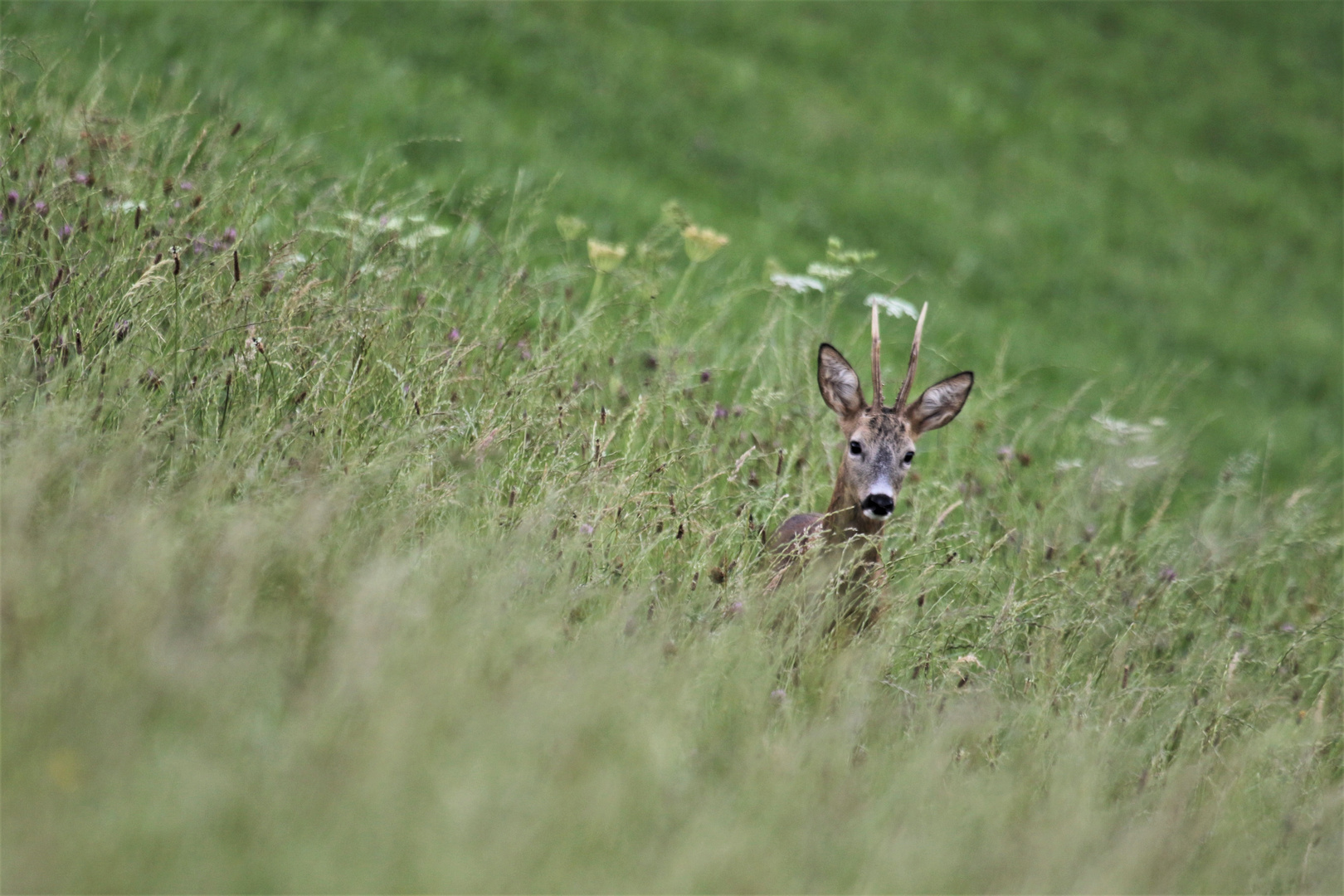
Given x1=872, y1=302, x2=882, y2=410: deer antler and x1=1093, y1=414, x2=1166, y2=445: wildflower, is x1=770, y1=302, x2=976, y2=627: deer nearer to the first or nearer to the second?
x1=872, y1=302, x2=882, y2=410: deer antler

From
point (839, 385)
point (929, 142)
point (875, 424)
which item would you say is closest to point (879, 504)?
point (875, 424)

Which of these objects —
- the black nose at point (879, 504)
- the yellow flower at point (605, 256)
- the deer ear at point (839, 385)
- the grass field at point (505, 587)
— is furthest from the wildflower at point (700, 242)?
the black nose at point (879, 504)

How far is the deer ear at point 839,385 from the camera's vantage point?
16.7ft

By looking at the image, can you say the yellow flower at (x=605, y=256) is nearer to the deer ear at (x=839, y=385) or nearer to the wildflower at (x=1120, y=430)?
the deer ear at (x=839, y=385)

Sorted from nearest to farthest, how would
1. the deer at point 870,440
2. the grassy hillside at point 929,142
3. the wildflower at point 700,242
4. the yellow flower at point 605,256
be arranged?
the deer at point 870,440 < the yellow flower at point 605,256 < the wildflower at point 700,242 < the grassy hillside at point 929,142

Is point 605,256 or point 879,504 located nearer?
point 879,504

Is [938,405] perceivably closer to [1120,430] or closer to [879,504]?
[879,504]

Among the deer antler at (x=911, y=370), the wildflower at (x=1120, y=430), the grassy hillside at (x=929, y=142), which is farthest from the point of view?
the grassy hillside at (x=929, y=142)

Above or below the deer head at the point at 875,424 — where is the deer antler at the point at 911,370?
above

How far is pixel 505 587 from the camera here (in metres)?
3.09

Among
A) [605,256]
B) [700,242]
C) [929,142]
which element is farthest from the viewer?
[929,142]

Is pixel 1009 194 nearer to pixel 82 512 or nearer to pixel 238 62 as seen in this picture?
pixel 238 62

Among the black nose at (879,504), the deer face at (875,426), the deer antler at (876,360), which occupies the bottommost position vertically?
the black nose at (879,504)

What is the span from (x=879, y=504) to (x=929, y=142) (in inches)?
427
